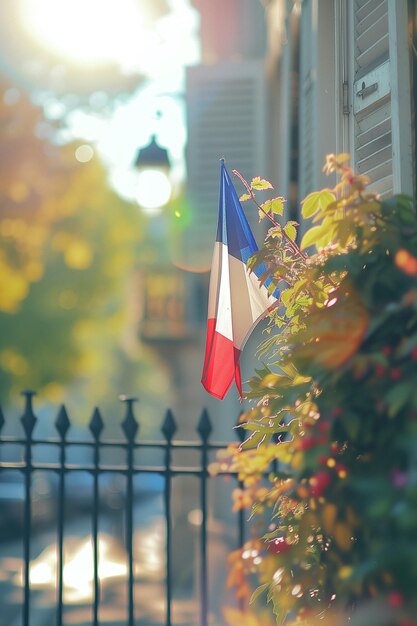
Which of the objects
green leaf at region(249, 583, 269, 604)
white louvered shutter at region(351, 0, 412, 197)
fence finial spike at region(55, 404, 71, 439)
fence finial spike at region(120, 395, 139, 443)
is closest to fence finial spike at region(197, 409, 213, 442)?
fence finial spike at region(120, 395, 139, 443)

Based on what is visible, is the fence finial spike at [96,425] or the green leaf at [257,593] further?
the fence finial spike at [96,425]

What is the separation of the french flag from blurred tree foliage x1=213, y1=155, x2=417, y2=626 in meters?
0.74

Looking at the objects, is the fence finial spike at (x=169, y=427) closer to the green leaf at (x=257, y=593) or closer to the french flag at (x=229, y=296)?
the french flag at (x=229, y=296)

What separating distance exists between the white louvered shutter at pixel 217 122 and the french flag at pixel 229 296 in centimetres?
625

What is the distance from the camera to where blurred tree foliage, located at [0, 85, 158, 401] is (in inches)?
583

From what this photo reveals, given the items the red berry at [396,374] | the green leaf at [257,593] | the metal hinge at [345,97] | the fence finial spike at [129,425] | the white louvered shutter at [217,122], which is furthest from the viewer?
the white louvered shutter at [217,122]

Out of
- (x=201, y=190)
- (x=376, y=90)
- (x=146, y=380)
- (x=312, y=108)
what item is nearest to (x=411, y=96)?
(x=376, y=90)

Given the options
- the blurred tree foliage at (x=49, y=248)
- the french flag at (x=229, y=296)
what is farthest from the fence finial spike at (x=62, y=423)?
the blurred tree foliage at (x=49, y=248)

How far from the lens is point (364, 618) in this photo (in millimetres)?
2014

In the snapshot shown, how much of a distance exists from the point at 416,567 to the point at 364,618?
367 millimetres

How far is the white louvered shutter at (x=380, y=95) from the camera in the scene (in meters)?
3.67

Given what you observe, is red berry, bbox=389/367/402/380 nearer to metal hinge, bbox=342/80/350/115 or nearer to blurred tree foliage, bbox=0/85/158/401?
metal hinge, bbox=342/80/350/115

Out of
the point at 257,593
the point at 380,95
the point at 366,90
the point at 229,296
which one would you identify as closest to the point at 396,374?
the point at 257,593

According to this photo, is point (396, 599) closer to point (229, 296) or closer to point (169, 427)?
point (229, 296)
